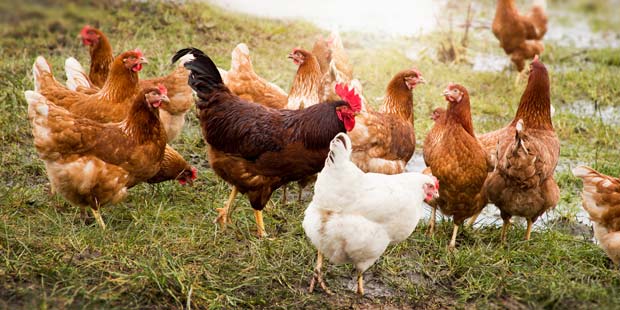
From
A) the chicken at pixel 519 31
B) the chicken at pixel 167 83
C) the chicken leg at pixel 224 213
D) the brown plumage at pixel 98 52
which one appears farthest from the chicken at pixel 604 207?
the chicken at pixel 519 31

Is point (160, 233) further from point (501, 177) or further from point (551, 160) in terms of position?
point (551, 160)

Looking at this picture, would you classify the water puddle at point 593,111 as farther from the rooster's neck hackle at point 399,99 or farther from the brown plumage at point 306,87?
the brown plumage at point 306,87

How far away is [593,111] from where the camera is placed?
836 cm

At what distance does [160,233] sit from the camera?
4.72 m

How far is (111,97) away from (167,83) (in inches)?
31.6

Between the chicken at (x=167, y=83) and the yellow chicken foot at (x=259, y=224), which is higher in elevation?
the chicken at (x=167, y=83)

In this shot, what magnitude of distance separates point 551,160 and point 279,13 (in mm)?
7601

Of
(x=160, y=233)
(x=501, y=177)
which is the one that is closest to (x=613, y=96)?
(x=501, y=177)

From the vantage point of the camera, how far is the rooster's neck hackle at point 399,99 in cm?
579

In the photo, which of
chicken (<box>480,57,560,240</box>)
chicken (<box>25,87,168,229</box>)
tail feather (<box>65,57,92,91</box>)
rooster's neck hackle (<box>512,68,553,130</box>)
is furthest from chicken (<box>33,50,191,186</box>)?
rooster's neck hackle (<box>512,68,553,130</box>)

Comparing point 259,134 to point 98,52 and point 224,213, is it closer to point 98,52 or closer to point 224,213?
point 224,213

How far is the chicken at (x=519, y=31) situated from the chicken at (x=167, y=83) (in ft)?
16.7

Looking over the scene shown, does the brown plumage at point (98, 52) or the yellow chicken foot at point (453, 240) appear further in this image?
the brown plumage at point (98, 52)

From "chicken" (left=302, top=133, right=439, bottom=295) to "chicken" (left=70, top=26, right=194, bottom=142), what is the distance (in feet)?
9.00
